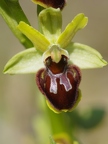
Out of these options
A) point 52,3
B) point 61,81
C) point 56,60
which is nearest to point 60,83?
point 61,81

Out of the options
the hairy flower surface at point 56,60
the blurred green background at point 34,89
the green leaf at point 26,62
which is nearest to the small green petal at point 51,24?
the hairy flower surface at point 56,60

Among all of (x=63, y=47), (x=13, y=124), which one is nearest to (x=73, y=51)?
(x=63, y=47)

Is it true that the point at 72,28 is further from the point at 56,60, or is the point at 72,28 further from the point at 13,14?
the point at 13,14

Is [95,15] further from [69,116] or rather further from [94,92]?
[69,116]

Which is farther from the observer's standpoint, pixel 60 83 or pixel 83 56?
pixel 83 56

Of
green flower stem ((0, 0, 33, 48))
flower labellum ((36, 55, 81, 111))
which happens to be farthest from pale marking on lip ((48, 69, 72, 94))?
green flower stem ((0, 0, 33, 48))

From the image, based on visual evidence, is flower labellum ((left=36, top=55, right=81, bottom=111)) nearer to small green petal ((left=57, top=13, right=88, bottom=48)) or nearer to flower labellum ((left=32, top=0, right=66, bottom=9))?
small green petal ((left=57, top=13, right=88, bottom=48))

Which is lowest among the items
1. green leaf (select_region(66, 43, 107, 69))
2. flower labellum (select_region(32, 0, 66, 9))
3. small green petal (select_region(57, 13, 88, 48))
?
green leaf (select_region(66, 43, 107, 69))

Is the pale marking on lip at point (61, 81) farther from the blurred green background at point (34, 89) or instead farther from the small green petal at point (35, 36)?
the blurred green background at point (34, 89)
